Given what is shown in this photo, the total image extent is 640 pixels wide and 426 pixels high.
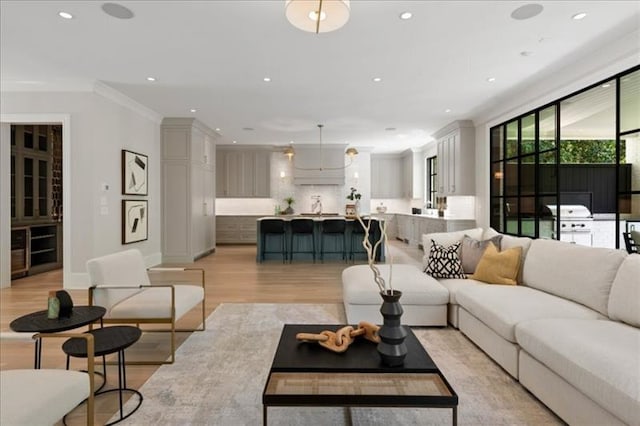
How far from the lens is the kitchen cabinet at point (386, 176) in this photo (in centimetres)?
1191

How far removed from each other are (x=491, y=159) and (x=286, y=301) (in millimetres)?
4897

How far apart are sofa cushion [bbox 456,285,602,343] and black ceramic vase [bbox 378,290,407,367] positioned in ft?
3.38

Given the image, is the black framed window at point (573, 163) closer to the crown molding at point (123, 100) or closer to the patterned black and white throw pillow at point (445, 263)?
the patterned black and white throw pillow at point (445, 263)

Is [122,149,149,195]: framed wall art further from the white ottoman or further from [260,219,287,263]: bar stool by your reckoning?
the white ottoman

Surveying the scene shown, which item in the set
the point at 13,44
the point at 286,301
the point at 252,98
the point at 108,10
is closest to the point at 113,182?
the point at 13,44

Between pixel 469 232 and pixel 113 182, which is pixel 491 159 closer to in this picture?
pixel 469 232

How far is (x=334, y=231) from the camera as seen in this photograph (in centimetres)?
749

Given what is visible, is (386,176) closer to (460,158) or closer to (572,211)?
(460,158)

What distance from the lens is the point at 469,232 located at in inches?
170

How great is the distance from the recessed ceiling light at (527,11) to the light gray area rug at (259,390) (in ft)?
9.91

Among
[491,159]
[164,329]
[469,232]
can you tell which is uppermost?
[491,159]

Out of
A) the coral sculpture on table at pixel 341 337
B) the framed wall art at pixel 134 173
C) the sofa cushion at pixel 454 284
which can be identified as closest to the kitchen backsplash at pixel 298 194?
the framed wall art at pixel 134 173

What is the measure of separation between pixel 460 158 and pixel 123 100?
643 centimetres

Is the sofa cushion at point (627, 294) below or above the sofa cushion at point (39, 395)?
above
